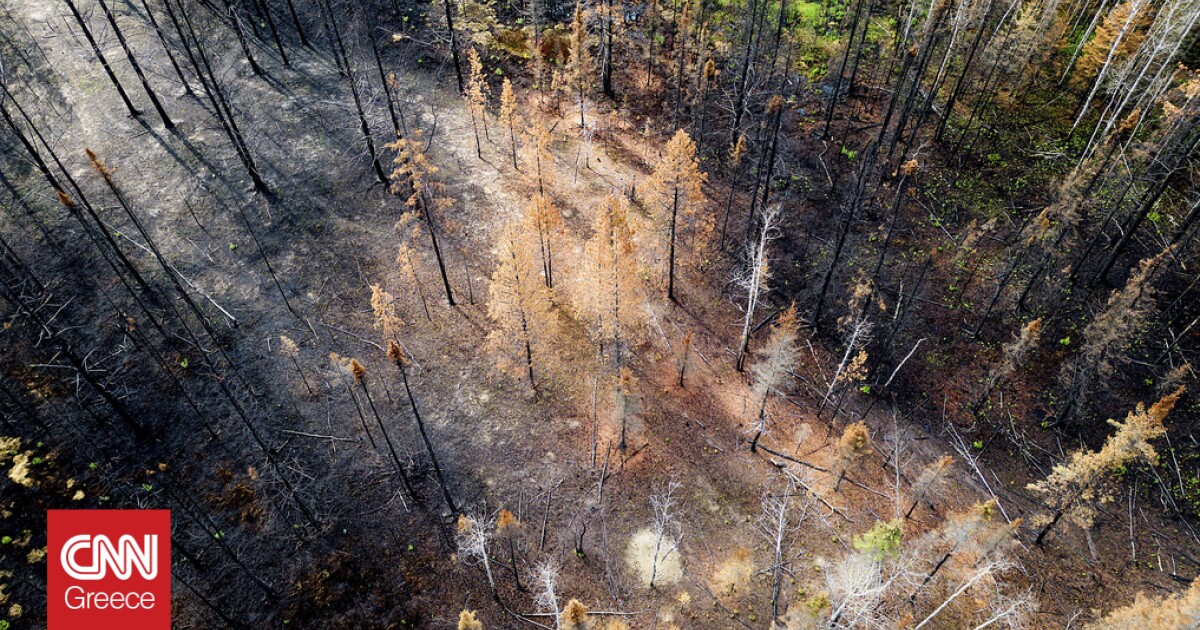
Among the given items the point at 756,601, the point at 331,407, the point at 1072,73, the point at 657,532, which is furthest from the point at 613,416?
the point at 1072,73

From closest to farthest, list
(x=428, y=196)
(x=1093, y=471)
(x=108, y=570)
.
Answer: (x=1093, y=471)
(x=108, y=570)
(x=428, y=196)

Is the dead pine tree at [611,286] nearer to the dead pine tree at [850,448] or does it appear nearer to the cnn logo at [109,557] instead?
the dead pine tree at [850,448]

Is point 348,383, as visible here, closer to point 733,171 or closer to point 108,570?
point 108,570

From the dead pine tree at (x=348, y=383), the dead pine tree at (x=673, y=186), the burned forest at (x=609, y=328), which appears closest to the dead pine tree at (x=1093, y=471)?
the burned forest at (x=609, y=328)

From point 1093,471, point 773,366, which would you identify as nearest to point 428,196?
point 773,366

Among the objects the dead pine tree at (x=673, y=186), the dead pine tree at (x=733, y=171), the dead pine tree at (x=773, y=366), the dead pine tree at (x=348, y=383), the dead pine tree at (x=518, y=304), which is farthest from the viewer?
the dead pine tree at (x=733, y=171)

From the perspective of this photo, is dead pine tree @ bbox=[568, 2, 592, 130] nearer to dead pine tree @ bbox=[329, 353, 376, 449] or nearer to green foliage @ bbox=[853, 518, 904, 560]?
dead pine tree @ bbox=[329, 353, 376, 449]

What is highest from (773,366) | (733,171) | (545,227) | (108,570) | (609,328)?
(545,227)
